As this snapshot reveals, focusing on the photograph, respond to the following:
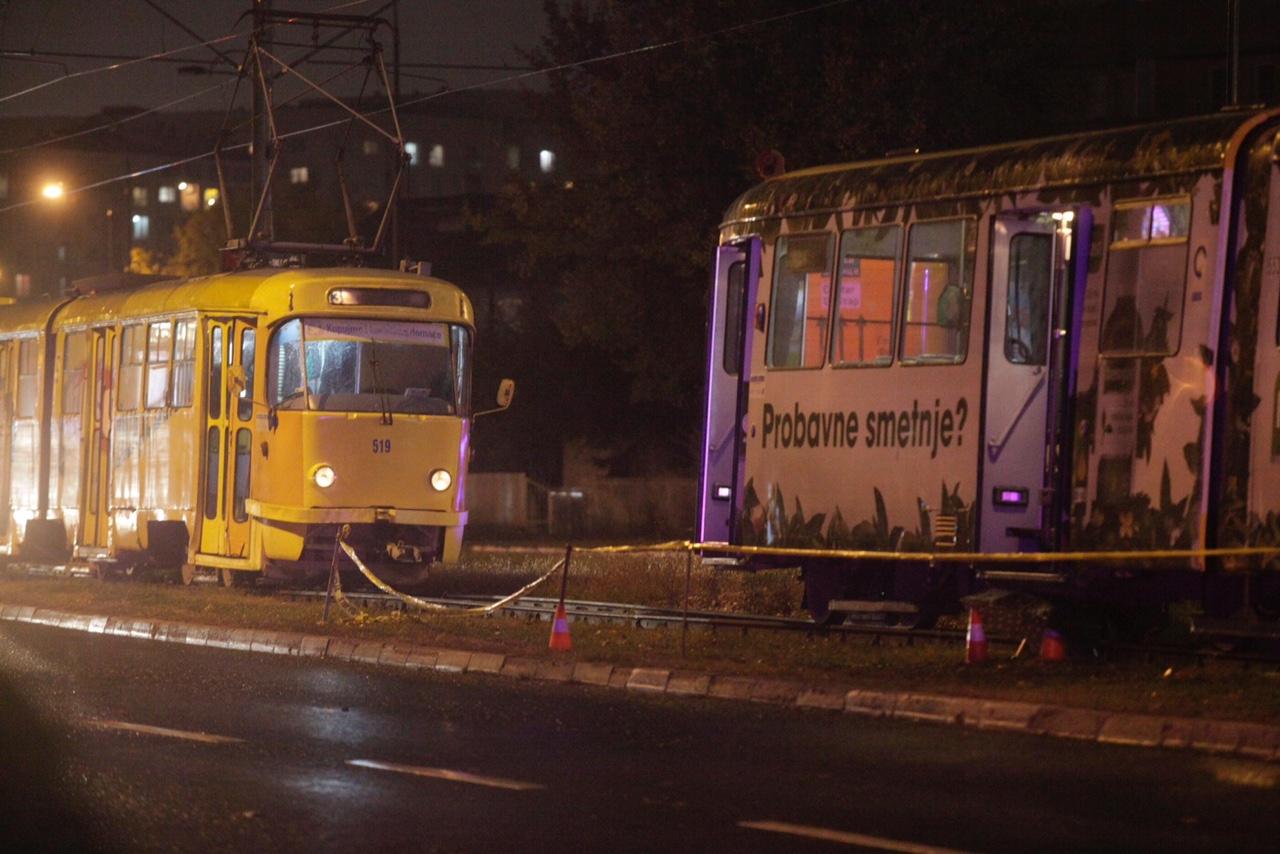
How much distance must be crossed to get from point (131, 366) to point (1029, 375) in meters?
14.7

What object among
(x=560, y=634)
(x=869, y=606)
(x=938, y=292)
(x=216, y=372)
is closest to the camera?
(x=938, y=292)

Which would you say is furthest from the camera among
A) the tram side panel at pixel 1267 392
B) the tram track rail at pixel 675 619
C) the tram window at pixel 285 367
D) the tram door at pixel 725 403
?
the tram window at pixel 285 367

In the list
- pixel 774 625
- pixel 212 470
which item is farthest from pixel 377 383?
pixel 774 625

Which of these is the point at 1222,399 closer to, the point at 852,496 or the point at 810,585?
the point at 852,496

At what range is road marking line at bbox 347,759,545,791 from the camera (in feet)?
33.2

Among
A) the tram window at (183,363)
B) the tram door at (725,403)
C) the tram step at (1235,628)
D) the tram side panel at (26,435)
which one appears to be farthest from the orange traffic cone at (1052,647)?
the tram side panel at (26,435)

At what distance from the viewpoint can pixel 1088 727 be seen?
11.7m

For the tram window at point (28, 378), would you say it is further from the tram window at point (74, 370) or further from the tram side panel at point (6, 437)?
the tram window at point (74, 370)

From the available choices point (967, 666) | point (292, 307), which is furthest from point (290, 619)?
point (967, 666)

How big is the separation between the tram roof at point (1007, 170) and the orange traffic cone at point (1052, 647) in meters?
3.19

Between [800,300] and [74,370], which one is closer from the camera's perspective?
[800,300]

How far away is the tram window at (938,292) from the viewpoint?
15.7 meters

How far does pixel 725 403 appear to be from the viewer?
18.2 meters

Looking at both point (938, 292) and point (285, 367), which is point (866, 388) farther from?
point (285, 367)
